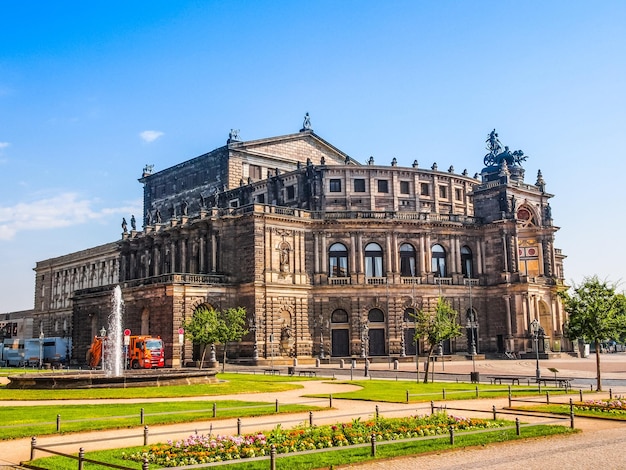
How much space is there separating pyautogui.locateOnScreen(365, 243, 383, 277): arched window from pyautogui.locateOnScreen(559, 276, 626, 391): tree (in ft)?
132

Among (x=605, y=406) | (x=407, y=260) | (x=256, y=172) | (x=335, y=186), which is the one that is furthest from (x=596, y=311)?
(x=256, y=172)

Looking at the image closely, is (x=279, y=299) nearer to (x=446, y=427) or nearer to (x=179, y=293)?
(x=179, y=293)

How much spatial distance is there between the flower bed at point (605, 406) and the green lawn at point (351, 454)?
561 cm

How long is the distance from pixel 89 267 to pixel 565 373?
83.3 meters

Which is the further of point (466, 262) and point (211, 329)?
point (466, 262)

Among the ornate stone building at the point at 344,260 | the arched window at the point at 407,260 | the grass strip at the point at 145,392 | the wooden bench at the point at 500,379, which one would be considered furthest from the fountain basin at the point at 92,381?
the arched window at the point at 407,260

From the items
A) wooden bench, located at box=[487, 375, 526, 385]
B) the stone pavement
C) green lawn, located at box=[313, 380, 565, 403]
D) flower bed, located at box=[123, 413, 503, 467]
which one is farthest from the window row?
flower bed, located at box=[123, 413, 503, 467]

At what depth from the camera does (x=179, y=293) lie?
69062 millimetres

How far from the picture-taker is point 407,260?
80.6 metres

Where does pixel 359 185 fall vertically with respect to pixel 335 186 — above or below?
above

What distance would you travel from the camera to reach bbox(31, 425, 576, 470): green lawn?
16.4 meters

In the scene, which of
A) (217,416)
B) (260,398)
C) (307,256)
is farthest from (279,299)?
(217,416)

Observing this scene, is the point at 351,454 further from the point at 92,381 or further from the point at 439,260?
the point at 439,260

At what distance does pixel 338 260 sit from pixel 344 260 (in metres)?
0.70
